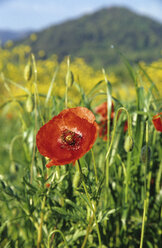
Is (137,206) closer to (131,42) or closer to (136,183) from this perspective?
(136,183)

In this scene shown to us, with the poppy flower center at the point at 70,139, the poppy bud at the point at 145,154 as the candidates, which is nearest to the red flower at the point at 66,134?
the poppy flower center at the point at 70,139

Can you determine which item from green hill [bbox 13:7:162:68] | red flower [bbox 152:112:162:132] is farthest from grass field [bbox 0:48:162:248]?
green hill [bbox 13:7:162:68]

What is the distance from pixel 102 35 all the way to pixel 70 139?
245 feet

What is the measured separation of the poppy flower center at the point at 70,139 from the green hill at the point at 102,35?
193 feet

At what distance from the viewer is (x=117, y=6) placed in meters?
79.4

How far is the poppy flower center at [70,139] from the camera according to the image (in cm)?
71

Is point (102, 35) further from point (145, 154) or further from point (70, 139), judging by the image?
point (70, 139)

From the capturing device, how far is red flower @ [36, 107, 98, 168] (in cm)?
62

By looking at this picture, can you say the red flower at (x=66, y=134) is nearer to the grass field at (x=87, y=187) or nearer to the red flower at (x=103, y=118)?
the grass field at (x=87, y=187)

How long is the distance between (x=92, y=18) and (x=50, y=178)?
259ft

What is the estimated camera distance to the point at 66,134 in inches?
28.7

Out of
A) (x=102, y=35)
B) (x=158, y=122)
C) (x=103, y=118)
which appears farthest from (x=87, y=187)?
(x=102, y=35)

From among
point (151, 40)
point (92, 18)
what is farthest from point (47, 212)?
point (92, 18)

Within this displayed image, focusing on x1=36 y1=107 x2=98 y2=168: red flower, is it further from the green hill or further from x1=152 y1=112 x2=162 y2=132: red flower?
the green hill
